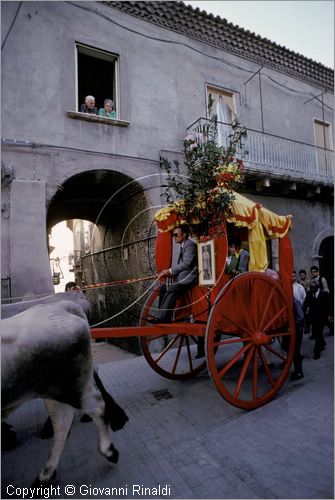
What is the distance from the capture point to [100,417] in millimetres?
2893

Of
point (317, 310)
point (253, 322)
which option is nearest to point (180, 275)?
point (253, 322)

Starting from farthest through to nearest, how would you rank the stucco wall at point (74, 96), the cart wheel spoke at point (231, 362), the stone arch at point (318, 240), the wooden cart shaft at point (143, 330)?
the stone arch at point (318, 240)
the stucco wall at point (74, 96)
the cart wheel spoke at point (231, 362)
the wooden cart shaft at point (143, 330)

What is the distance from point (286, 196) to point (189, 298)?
709 cm

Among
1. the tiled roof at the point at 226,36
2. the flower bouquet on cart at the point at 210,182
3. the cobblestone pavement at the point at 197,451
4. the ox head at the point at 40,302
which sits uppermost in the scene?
the tiled roof at the point at 226,36

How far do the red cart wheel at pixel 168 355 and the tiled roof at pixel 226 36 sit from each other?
7.44 m

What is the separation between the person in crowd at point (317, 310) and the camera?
21.1 feet

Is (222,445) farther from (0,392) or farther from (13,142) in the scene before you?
(13,142)

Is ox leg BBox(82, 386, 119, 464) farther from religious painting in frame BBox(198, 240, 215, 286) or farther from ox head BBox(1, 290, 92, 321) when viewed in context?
religious painting in frame BBox(198, 240, 215, 286)

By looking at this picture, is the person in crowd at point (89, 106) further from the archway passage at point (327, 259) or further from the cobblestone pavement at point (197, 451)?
the archway passage at point (327, 259)

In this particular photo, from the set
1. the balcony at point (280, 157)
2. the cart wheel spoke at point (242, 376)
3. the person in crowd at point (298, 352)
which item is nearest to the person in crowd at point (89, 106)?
the balcony at point (280, 157)

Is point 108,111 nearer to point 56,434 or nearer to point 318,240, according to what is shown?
point 56,434

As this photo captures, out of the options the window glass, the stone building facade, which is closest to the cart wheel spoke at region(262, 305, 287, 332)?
the stone building facade

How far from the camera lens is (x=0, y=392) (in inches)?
92.7

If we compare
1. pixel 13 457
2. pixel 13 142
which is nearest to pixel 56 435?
pixel 13 457
